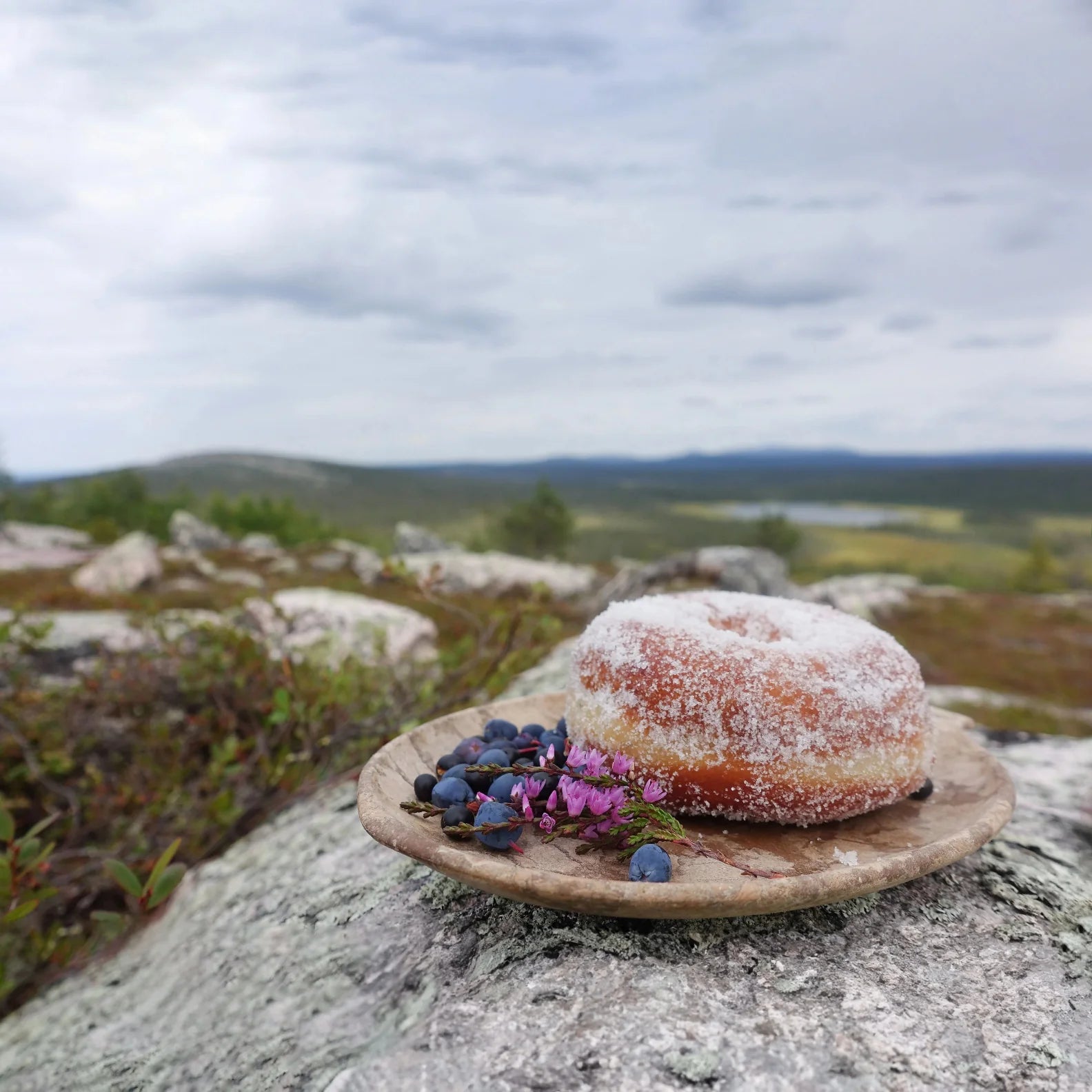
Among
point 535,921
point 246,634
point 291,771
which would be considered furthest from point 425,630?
point 535,921

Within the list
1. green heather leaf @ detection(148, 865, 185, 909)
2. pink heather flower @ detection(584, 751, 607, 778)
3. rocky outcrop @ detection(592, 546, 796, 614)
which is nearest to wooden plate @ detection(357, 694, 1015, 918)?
pink heather flower @ detection(584, 751, 607, 778)

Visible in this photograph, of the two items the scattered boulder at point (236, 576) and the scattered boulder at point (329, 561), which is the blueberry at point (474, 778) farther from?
the scattered boulder at point (329, 561)

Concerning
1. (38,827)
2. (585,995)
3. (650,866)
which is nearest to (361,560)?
(38,827)

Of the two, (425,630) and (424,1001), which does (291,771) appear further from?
(425,630)

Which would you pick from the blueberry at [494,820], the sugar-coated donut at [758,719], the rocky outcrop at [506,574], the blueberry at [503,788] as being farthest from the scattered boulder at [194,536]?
the blueberry at [494,820]

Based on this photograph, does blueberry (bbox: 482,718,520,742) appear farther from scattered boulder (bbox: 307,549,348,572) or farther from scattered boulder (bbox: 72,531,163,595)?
scattered boulder (bbox: 307,549,348,572)

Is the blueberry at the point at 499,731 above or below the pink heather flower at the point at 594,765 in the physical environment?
below
